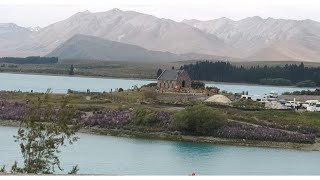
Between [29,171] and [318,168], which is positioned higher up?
[29,171]

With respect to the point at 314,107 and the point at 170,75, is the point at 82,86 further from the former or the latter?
the point at 314,107

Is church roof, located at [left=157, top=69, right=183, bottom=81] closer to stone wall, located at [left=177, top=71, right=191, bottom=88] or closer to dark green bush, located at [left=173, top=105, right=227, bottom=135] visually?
stone wall, located at [left=177, top=71, right=191, bottom=88]

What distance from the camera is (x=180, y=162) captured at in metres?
36.1

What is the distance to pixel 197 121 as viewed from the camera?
4747 centimetres

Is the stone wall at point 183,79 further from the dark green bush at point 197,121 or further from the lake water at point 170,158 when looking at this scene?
the lake water at point 170,158

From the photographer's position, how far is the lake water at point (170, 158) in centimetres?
3275

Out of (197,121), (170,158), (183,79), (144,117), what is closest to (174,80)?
(183,79)

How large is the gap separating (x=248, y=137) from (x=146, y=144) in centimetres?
767

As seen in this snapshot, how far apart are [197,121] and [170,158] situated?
34.0 feet

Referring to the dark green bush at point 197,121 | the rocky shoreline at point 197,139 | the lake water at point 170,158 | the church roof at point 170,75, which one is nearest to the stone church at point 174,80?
the church roof at point 170,75

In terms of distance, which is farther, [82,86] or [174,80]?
[82,86]

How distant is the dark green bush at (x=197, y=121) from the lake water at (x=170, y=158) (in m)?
3.04
